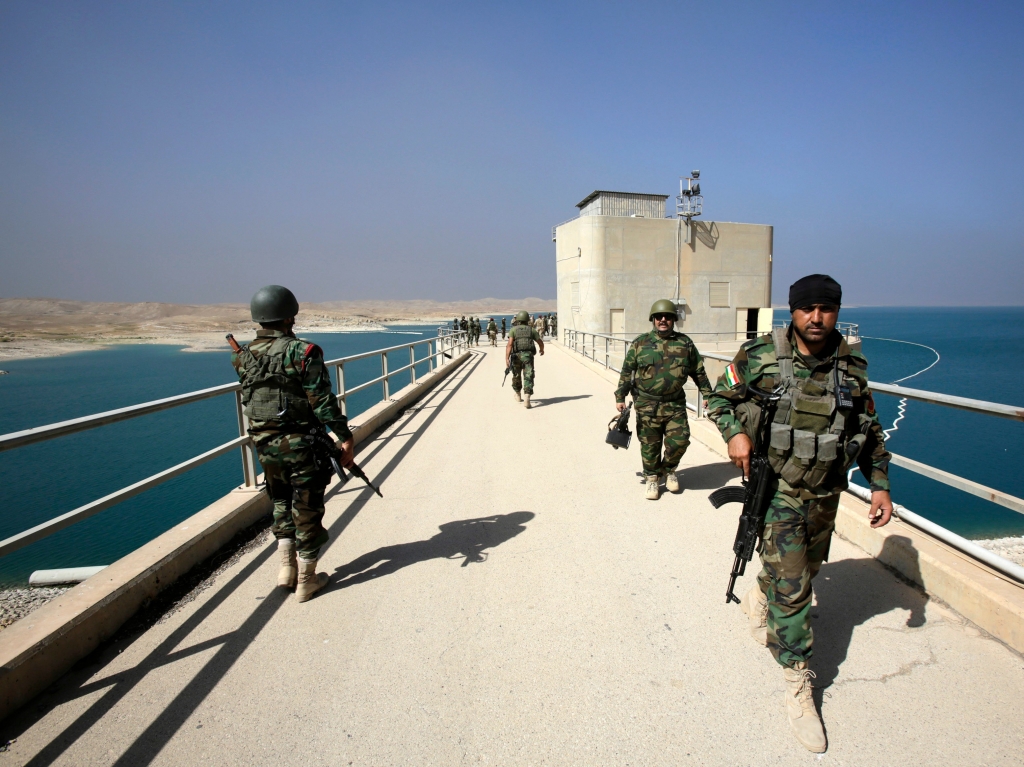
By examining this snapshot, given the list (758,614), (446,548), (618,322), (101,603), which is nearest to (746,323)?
(618,322)

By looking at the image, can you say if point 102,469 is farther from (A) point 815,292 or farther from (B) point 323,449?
(A) point 815,292

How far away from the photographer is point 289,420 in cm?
336

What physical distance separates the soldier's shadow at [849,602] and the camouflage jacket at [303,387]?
292cm

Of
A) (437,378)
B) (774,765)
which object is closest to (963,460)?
(437,378)

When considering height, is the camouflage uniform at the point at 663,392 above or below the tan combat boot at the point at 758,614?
above

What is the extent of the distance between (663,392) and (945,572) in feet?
7.97

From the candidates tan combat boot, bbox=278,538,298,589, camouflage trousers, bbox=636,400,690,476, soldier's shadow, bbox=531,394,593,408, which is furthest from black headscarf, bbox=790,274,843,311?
soldier's shadow, bbox=531,394,593,408

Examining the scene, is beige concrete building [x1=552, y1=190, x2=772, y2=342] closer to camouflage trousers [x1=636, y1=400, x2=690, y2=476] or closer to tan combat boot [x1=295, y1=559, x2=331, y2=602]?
camouflage trousers [x1=636, y1=400, x2=690, y2=476]

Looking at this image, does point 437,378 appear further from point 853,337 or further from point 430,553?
point 853,337

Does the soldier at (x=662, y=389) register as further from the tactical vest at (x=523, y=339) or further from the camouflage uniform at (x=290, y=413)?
the tactical vest at (x=523, y=339)

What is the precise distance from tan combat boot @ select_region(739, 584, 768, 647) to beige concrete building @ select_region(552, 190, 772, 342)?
27.0 m

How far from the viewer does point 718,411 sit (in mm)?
2781

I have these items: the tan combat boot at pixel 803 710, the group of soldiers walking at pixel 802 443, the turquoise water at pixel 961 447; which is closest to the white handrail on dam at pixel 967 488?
the group of soldiers walking at pixel 802 443

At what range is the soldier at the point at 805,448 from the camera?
2469mm
